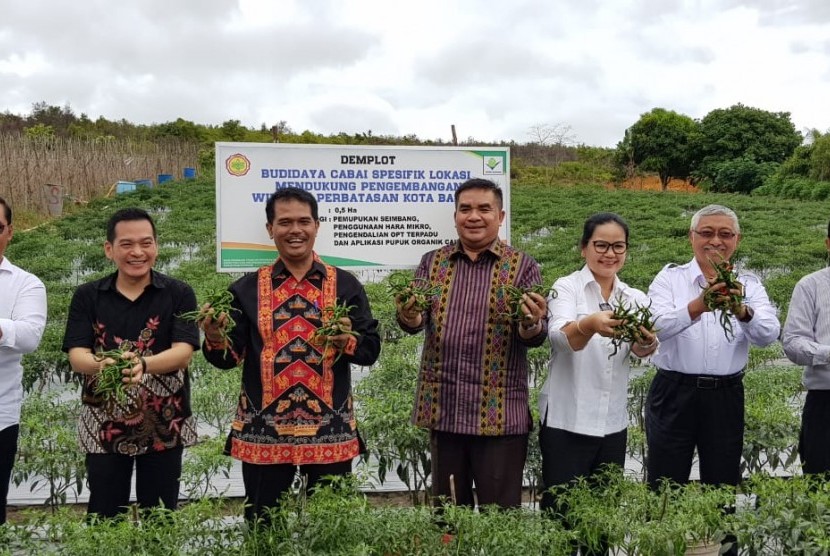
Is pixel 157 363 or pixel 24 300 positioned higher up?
pixel 24 300

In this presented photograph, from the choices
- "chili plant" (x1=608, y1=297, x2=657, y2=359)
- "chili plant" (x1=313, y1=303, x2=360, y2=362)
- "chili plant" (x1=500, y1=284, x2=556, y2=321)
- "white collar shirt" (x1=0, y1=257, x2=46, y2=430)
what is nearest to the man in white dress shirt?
"chili plant" (x1=608, y1=297, x2=657, y2=359)

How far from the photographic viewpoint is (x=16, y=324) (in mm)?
2656

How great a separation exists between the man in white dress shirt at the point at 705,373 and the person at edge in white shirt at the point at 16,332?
2.37m

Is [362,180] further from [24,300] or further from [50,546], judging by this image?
[50,546]

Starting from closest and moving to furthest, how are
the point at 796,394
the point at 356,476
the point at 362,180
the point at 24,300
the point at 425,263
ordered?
the point at 356,476, the point at 24,300, the point at 425,263, the point at 362,180, the point at 796,394

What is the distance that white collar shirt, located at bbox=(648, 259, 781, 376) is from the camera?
114 inches

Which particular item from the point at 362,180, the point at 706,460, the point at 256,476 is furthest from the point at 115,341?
the point at 706,460

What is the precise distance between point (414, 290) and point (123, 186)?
66.1ft

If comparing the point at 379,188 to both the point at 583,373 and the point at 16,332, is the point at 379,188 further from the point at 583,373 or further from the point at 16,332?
the point at 16,332

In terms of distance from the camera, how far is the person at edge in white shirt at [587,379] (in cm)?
280

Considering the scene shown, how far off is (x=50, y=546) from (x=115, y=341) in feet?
2.63

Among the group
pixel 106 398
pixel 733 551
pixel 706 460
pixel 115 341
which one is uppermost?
pixel 115 341

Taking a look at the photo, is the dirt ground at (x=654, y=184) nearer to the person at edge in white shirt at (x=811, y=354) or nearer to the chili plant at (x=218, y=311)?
the person at edge in white shirt at (x=811, y=354)

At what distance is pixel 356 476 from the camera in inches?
92.4
